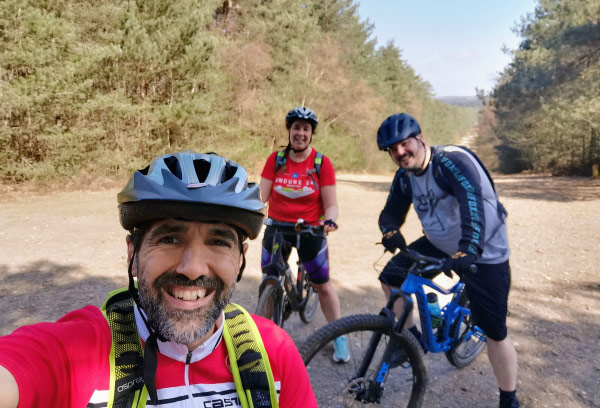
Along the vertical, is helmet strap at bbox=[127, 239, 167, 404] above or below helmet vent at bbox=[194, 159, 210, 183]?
below

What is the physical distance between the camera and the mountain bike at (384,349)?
111 inches

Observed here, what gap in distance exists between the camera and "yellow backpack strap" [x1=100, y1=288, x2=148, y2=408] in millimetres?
1204

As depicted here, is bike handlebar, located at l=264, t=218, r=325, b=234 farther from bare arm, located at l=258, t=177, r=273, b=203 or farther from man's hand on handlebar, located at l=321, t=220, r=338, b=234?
bare arm, located at l=258, t=177, r=273, b=203

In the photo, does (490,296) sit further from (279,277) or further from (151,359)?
(151,359)

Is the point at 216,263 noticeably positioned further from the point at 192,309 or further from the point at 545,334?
the point at 545,334

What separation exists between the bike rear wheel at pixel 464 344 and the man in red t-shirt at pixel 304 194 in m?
1.25

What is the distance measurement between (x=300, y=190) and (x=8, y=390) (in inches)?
120

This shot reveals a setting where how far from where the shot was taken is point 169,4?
16.3m

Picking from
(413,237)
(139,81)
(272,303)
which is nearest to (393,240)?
(272,303)

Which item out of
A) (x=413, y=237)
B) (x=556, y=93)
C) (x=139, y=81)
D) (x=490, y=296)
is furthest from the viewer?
(x=139, y=81)

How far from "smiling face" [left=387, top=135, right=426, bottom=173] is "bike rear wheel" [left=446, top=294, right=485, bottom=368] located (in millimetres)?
1379

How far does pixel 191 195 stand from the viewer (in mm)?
1425

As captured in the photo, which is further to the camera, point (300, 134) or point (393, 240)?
point (300, 134)

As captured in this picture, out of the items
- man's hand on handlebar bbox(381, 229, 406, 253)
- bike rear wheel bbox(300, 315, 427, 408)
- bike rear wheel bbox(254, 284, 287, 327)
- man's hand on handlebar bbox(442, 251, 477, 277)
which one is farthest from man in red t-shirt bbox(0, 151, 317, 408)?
bike rear wheel bbox(254, 284, 287, 327)
